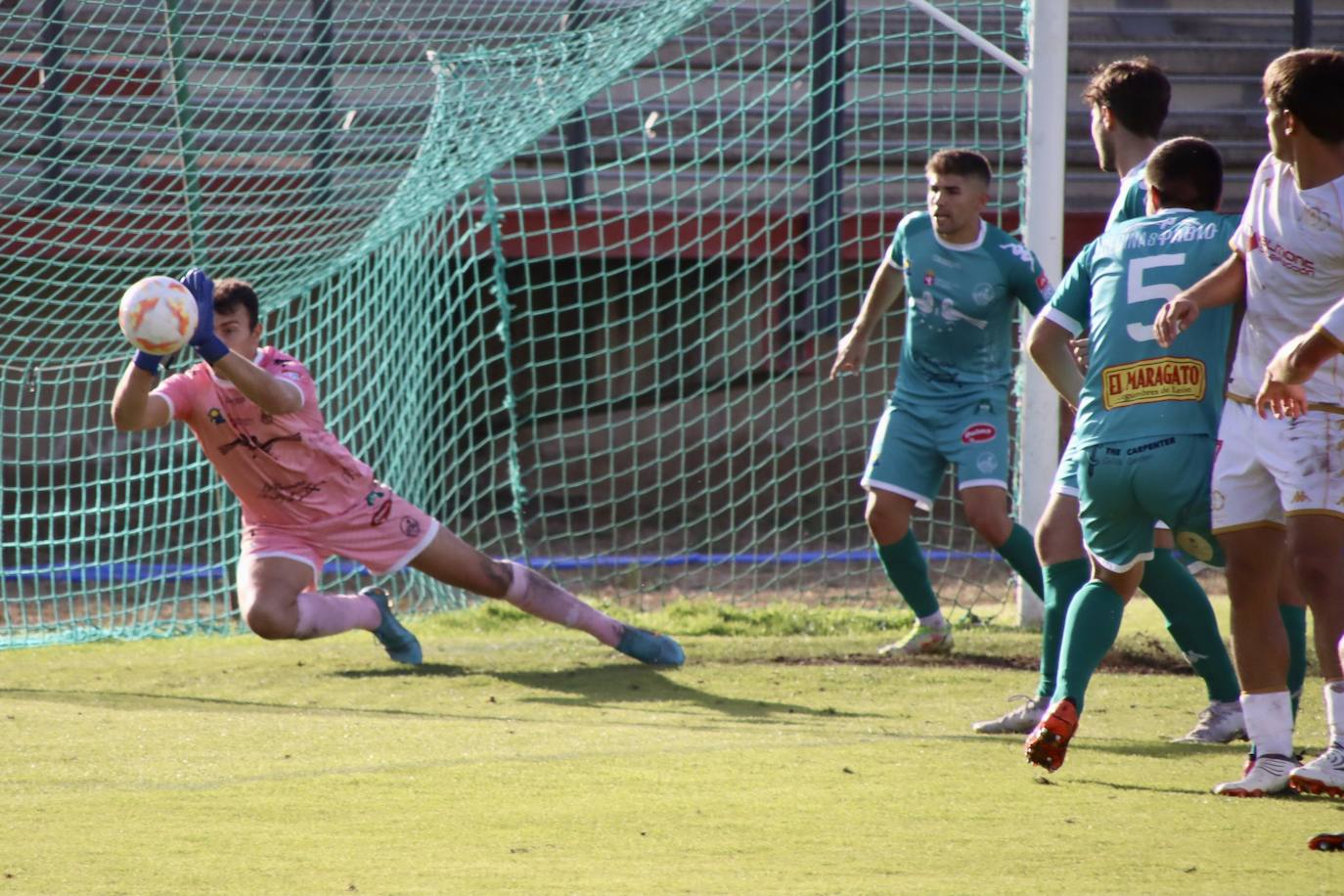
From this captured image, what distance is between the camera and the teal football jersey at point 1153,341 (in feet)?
12.1

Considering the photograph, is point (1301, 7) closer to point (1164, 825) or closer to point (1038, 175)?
point (1038, 175)

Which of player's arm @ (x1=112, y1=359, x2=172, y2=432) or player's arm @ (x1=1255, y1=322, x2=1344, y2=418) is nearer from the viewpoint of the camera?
player's arm @ (x1=1255, y1=322, x2=1344, y2=418)

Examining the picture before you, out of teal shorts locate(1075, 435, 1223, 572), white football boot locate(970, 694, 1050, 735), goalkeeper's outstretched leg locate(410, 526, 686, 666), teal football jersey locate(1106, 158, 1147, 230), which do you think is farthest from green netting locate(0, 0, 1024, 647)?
teal shorts locate(1075, 435, 1223, 572)

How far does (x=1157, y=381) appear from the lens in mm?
3717

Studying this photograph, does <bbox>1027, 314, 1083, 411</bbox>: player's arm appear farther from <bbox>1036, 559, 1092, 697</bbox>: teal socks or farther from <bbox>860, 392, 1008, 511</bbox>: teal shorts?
<bbox>860, 392, 1008, 511</bbox>: teal shorts

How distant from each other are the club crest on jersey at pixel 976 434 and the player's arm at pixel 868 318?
0.43 m

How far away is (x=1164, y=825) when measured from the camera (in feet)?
10.5


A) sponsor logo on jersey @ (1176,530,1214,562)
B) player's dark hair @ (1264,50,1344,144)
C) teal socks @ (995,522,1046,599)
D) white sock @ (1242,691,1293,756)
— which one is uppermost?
player's dark hair @ (1264,50,1344,144)

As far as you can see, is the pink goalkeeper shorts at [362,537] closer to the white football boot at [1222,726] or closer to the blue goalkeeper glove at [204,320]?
the blue goalkeeper glove at [204,320]

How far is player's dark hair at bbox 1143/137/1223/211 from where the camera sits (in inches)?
149

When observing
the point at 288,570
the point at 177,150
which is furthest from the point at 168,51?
the point at 288,570

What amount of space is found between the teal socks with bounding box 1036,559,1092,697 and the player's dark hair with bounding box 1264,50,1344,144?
1.38m

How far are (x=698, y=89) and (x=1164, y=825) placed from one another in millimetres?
8361

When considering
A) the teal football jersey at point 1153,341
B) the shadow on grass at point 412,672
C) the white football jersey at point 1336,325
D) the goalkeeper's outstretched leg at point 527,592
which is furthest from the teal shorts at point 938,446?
the white football jersey at point 1336,325
